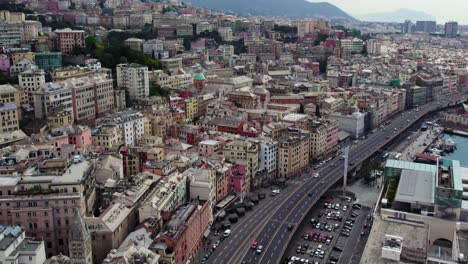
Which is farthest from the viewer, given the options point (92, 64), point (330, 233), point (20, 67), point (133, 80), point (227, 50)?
point (227, 50)

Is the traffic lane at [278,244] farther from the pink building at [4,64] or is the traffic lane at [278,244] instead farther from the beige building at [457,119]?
the beige building at [457,119]

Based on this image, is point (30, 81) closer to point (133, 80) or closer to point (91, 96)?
point (91, 96)

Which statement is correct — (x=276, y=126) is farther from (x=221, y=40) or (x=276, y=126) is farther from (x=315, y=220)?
(x=221, y=40)

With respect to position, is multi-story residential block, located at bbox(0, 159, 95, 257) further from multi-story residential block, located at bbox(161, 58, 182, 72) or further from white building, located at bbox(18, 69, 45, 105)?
multi-story residential block, located at bbox(161, 58, 182, 72)

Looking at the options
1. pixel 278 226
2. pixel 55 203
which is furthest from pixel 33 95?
pixel 278 226

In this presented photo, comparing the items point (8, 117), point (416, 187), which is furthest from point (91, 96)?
point (416, 187)
